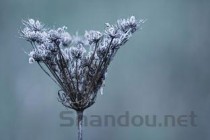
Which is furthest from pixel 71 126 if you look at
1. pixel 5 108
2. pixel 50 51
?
pixel 50 51

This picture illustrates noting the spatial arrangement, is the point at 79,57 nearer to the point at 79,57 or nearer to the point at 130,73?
the point at 79,57

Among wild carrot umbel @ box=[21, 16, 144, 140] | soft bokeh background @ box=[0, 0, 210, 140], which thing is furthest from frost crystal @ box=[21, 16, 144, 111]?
soft bokeh background @ box=[0, 0, 210, 140]

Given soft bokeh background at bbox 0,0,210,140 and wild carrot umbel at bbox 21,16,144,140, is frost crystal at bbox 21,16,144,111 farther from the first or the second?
soft bokeh background at bbox 0,0,210,140

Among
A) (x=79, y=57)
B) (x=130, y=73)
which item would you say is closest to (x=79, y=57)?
(x=79, y=57)

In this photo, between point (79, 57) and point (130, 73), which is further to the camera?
point (130, 73)

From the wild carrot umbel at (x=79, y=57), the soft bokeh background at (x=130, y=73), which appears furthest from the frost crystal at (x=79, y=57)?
the soft bokeh background at (x=130, y=73)

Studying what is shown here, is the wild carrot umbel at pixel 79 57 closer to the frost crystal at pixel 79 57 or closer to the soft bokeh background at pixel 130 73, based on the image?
the frost crystal at pixel 79 57

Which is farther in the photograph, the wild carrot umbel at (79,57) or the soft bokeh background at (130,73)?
the soft bokeh background at (130,73)
